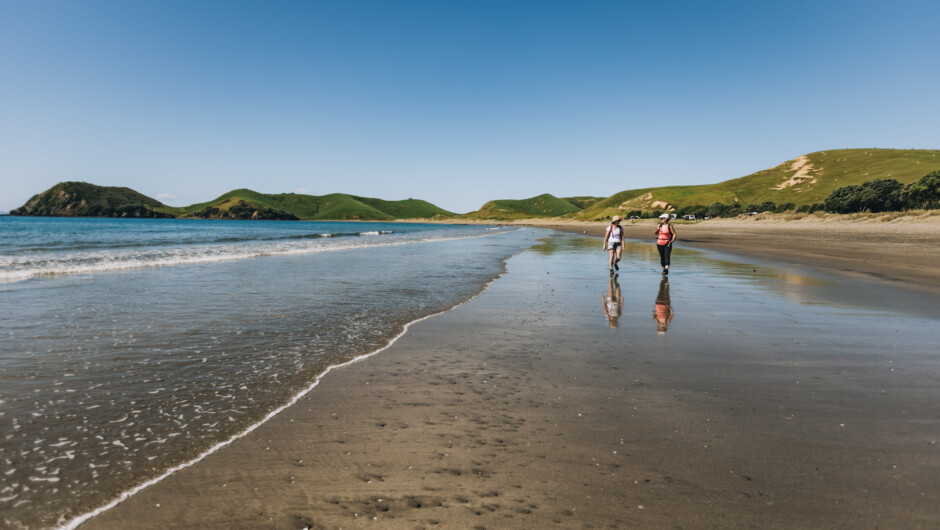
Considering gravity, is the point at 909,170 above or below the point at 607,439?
above

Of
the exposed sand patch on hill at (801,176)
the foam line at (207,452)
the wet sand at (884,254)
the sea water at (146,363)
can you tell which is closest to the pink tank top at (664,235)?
the wet sand at (884,254)

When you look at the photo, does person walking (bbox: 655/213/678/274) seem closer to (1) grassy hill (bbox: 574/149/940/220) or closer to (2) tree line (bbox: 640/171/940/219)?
(2) tree line (bbox: 640/171/940/219)

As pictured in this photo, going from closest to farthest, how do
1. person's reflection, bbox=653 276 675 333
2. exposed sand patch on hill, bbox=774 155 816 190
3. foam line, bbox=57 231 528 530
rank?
1. foam line, bbox=57 231 528 530
2. person's reflection, bbox=653 276 675 333
3. exposed sand patch on hill, bbox=774 155 816 190

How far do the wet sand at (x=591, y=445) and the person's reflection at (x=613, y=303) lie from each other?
2103 mm

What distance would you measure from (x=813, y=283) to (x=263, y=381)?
16.2 metres

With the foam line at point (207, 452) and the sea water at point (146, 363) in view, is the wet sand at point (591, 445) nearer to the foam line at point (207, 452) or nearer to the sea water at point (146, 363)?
the foam line at point (207, 452)

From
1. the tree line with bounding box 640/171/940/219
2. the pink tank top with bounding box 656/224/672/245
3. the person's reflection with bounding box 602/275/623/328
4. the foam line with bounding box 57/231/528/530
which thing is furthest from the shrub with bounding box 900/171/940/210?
the foam line with bounding box 57/231/528/530

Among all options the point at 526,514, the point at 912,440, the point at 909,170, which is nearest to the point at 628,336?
the point at 912,440

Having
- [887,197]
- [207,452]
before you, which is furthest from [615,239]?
→ [887,197]

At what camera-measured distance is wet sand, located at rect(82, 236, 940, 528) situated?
2.89 meters

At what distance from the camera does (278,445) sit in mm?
3838

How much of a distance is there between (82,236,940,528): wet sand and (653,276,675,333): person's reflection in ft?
5.05

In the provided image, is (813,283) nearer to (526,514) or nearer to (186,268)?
(526,514)

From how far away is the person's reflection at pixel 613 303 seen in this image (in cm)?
927
